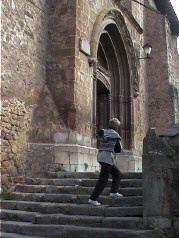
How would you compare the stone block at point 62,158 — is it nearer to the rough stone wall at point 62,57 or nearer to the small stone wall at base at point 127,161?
the rough stone wall at point 62,57

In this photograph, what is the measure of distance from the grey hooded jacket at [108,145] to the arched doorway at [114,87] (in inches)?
255

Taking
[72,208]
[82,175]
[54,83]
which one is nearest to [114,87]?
[54,83]

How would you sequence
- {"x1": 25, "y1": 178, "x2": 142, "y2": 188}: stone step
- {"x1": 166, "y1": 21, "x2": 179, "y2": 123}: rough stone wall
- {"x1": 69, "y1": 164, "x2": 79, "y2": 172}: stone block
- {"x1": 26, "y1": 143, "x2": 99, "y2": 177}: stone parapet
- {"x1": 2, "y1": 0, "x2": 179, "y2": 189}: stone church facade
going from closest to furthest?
Result: {"x1": 25, "y1": 178, "x2": 142, "y2": 188}: stone step
{"x1": 2, "y1": 0, "x2": 179, "y2": 189}: stone church facade
{"x1": 26, "y1": 143, "x2": 99, "y2": 177}: stone parapet
{"x1": 69, "y1": 164, "x2": 79, "y2": 172}: stone block
{"x1": 166, "y1": 21, "x2": 179, "y2": 123}: rough stone wall

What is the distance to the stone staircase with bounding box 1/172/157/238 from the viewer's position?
419cm

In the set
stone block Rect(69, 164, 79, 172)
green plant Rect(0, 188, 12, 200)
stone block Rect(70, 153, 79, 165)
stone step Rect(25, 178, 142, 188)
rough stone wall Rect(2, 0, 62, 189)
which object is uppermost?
rough stone wall Rect(2, 0, 62, 189)

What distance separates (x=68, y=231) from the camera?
4242 millimetres

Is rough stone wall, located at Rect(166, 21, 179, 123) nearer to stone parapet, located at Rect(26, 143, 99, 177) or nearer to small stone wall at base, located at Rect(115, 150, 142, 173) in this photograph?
small stone wall at base, located at Rect(115, 150, 142, 173)

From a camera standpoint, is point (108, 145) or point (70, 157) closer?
point (108, 145)

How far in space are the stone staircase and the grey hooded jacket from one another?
2.17 ft

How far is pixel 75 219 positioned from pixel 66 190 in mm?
1144

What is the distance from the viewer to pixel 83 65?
818 centimetres

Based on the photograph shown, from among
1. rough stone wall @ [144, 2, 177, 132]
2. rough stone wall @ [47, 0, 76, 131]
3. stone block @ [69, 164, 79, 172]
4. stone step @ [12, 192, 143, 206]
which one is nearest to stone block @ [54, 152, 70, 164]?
stone block @ [69, 164, 79, 172]

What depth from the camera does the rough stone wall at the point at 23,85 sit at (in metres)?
6.26

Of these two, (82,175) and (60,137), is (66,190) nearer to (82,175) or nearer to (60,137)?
(82,175)
